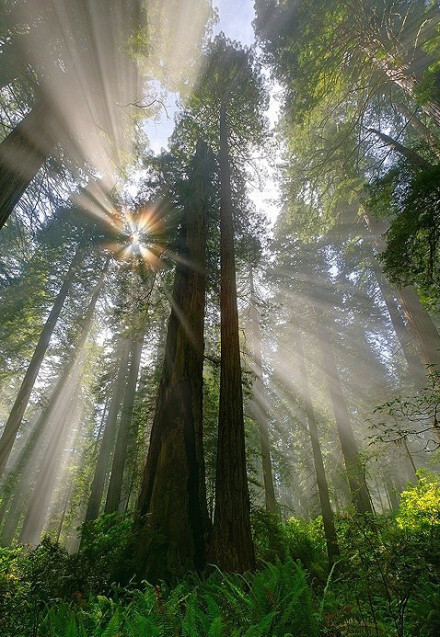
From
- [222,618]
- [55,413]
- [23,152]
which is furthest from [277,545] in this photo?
[55,413]

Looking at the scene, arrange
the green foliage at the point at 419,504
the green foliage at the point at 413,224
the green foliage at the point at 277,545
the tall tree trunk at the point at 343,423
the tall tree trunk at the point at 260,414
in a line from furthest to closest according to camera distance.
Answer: the tall tree trunk at the point at 260,414, the tall tree trunk at the point at 343,423, the green foliage at the point at 419,504, the green foliage at the point at 277,545, the green foliage at the point at 413,224

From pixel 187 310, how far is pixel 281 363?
14518 mm

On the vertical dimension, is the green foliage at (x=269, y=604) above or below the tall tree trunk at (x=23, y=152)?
below

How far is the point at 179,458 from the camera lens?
15.4ft

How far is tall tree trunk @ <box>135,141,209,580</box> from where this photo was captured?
3924mm

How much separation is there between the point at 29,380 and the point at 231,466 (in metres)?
11.5

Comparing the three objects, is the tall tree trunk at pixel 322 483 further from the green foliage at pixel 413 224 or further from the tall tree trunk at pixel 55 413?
the tall tree trunk at pixel 55 413

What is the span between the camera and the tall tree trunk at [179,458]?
3.92 meters

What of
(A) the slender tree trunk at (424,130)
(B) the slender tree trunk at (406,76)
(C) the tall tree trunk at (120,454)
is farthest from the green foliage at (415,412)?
(C) the tall tree trunk at (120,454)

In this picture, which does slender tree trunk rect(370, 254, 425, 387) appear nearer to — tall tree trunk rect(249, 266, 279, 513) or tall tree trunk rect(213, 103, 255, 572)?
tall tree trunk rect(249, 266, 279, 513)

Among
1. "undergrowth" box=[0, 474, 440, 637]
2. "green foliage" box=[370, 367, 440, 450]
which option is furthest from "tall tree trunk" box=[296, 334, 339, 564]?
"undergrowth" box=[0, 474, 440, 637]

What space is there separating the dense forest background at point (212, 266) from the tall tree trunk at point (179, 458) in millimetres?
29

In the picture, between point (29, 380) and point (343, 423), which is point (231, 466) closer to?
point (343, 423)

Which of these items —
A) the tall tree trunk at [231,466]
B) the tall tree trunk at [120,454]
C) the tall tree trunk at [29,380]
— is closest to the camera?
the tall tree trunk at [231,466]
